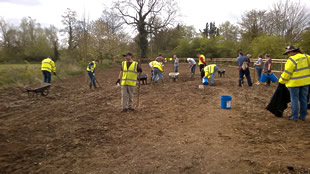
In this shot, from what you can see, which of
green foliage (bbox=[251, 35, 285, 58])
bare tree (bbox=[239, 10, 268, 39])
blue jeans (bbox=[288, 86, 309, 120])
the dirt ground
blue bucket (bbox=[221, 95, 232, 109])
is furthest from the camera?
bare tree (bbox=[239, 10, 268, 39])

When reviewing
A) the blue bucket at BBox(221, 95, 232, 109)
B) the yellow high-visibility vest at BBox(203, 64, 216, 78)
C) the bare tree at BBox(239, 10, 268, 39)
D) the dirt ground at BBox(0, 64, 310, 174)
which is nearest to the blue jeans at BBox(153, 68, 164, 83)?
the yellow high-visibility vest at BBox(203, 64, 216, 78)

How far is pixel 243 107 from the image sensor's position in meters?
→ 6.71

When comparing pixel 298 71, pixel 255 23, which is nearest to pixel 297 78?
pixel 298 71

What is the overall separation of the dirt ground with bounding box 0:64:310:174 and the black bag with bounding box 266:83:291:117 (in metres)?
0.24

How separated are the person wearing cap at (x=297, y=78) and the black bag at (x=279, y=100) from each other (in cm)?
30

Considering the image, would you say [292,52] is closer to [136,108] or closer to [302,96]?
[302,96]

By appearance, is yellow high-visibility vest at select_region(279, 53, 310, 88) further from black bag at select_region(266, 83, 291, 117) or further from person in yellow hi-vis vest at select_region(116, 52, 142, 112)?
person in yellow hi-vis vest at select_region(116, 52, 142, 112)

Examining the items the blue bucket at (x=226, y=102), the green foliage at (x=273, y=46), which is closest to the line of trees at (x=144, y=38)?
the green foliage at (x=273, y=46)

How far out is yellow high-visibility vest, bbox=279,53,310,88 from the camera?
15.5ft

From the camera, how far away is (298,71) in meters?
4.75

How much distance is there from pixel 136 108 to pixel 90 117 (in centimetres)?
162

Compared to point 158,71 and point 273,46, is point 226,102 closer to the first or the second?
point 158,71

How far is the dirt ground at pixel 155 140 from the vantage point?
3.20 m

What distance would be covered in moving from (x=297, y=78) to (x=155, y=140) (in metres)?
3.63
